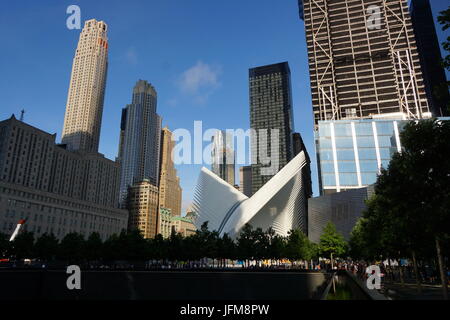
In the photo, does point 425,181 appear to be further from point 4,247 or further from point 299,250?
point 4,247

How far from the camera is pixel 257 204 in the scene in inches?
3314

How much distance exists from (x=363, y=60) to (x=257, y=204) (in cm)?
6857

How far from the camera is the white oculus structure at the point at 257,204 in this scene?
85.3 m

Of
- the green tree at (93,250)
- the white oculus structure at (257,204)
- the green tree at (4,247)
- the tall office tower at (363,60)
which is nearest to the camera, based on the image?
the green tree at (4,247)

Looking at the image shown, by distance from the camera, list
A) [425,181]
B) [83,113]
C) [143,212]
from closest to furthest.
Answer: [425,181] → [83,113] → [143,212]

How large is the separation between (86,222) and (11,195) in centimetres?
3039

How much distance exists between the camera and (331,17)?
12225cm

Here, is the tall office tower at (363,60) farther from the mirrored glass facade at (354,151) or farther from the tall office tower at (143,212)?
the tall office tower at (143,212)

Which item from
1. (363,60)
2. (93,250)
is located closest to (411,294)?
(93,250)

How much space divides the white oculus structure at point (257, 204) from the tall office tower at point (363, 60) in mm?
35363

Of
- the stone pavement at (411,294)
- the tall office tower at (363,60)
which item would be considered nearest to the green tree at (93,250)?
the stone pavement at (411,294)

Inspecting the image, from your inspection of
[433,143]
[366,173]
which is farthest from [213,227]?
[433,143]
